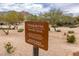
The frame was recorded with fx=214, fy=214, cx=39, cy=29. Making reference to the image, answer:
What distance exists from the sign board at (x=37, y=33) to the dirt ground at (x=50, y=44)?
43 millimetres

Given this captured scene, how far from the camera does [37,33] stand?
6.25 feet

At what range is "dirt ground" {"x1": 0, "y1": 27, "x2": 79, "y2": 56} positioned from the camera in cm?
192

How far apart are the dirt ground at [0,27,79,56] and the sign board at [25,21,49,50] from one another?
43 mm

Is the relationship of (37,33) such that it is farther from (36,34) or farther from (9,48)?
(9,48)

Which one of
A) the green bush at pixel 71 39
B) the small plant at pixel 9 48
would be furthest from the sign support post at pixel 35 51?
the green bush at pixel 71 39

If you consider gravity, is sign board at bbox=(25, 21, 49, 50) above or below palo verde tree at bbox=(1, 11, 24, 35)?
below

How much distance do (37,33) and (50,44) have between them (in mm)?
153

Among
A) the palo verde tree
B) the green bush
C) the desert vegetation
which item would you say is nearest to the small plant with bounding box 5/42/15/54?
the desert vegetation

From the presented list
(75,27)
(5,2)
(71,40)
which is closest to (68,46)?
(71,40)

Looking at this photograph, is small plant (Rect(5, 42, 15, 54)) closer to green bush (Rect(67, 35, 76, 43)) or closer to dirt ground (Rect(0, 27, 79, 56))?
dirt ground (Rect(0, 27, 79, 56))

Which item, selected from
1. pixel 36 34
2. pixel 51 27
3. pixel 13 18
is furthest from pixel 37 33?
pixel 13 18

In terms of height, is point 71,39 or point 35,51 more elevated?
point 71,39

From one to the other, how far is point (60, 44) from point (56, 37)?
0.24 ft

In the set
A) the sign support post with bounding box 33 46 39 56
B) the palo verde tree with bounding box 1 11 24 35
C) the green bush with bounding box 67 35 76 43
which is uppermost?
the palo verde tree with bounding box 1 11 24 35
